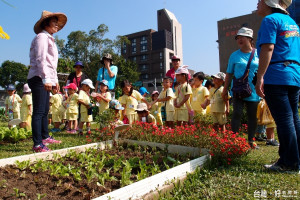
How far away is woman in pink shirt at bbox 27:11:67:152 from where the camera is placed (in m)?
3.79

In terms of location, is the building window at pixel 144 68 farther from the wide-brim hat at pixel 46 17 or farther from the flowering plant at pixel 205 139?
the flowering plant at pixel 205 139

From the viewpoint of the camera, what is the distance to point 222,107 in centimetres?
532

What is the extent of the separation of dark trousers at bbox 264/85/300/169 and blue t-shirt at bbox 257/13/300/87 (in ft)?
0.32

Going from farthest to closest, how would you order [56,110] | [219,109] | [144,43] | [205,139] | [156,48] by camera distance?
1. [144,43]
2. [156,48]
3. [56,110]
4. [219,109]
5. [205,139]

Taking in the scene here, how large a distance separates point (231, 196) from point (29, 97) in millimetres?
7153

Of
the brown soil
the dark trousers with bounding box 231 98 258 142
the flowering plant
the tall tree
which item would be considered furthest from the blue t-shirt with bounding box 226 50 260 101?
the tall tree

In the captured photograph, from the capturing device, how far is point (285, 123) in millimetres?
2680

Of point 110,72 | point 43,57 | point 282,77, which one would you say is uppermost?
point 110,72

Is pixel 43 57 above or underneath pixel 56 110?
above

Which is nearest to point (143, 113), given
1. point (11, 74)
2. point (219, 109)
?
point (219, 109)

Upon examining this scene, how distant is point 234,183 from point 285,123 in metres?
0.91

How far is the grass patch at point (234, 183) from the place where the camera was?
7.27ft

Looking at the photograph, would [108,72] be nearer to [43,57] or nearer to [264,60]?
[43,57]

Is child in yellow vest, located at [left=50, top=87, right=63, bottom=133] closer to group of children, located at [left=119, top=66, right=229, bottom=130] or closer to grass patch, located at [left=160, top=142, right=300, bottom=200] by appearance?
group of children, located at [left=119, top=66, right=229, bottom=130]
